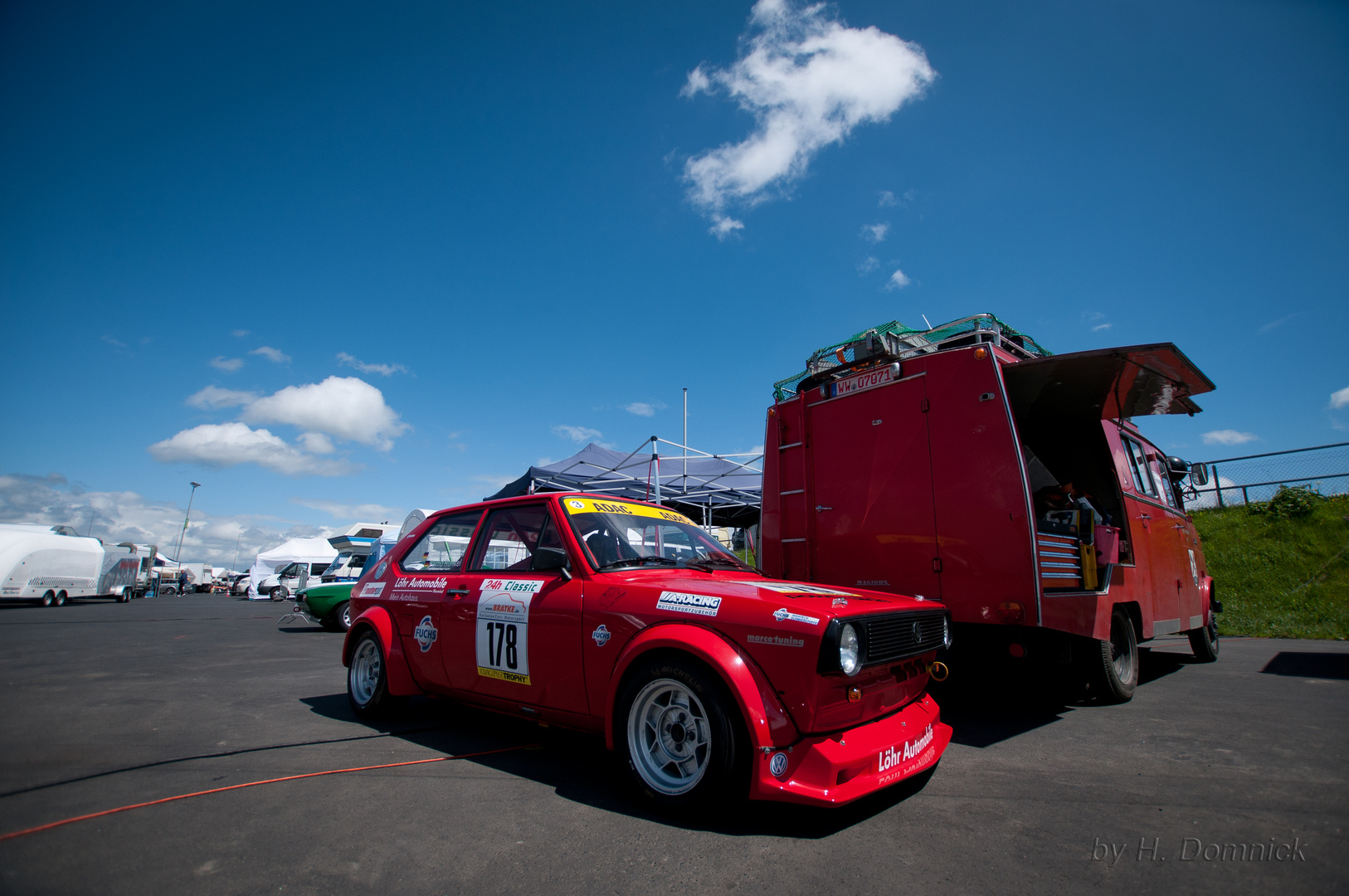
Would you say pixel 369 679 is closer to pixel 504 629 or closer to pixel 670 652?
pixel 504 629

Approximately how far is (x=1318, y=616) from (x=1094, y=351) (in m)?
9.96

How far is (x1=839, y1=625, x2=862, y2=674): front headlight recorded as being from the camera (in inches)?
100

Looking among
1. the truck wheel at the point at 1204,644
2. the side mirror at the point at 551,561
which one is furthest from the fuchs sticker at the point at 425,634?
the truck wheel at the point at 1204,644

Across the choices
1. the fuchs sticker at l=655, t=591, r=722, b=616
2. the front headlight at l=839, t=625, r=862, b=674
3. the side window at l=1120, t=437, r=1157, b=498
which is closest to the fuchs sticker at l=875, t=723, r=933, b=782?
the front headlight at l=839, t=625, r=862, b=674

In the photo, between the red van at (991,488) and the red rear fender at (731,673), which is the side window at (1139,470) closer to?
the red van at (991,488)

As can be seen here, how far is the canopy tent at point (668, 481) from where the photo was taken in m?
14.5

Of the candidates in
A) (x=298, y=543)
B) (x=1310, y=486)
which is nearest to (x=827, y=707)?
(x=1310, y=486)

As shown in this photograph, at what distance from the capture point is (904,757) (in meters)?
2.79

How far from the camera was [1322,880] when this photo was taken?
7.14ft

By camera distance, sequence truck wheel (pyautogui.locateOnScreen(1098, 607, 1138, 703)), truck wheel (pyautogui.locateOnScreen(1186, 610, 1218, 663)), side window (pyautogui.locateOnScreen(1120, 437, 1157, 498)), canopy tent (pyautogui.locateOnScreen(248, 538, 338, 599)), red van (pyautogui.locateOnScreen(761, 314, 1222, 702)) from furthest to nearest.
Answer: canopy tent (pyautogui.locateOnScreen(248, 538, 338, 599)), truck wheel (pyautogui.locateOnScreen(1186, 610, 1218, 663)), side window (pyautogui.locateOnScreen(1120, 437, 1157, 498)), truck wheel (pyautogui.locateOnScreen(1098, 607, 1138, 703)), red van (pyautogui.locateOnScreen(761, 314, 1222, 702))

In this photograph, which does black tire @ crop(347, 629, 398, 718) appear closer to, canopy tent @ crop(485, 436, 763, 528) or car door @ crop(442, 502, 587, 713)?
car door @ crop(442, 502, 587, 713)

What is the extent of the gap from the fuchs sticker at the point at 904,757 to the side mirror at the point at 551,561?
182 centimetres

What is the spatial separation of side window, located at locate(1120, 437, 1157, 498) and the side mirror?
571 centimetres

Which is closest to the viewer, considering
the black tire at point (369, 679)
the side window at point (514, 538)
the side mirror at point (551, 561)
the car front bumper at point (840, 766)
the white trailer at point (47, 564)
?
the car front bumper at point (840, 766)
